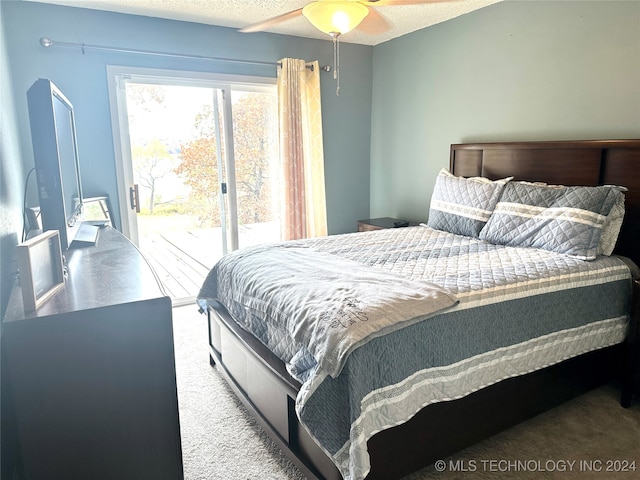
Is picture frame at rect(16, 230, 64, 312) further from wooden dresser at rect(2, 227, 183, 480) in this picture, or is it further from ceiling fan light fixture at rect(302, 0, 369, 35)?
ceiling fan light fixture at rect(302, 0, 369, 35)

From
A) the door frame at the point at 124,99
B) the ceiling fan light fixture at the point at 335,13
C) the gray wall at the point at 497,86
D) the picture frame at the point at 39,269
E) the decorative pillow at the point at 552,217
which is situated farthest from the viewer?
the door frame at the point at 124,99

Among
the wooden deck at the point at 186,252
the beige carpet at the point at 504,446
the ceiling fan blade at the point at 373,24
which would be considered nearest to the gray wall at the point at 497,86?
the ceiling fan blade at the point at 373,24

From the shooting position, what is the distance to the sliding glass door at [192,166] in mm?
3711

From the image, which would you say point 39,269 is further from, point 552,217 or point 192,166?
point 192,166

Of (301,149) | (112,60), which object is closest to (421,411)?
(301,149)

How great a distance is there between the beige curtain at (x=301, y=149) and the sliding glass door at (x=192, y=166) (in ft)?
0.68

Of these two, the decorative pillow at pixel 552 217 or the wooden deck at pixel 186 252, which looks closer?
the decorative pillow at pixel 552 217

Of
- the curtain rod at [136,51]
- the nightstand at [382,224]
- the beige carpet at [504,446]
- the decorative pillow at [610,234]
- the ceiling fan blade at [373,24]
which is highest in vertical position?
the ceiling fan blade at [373,24]

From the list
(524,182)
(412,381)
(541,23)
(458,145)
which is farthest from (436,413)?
(541,23)

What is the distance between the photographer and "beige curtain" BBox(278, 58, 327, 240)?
414 cm

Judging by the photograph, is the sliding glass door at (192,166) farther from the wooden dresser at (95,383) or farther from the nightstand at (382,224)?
the wooden dresser at (95,383)

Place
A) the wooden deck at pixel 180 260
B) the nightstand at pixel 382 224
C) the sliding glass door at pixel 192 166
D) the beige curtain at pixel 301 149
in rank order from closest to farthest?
the sliding glass door at pixel 192 166 → the wooden deck at pixel 180 260 → the beige curtain at pixel 301 149 → the nightstand at pixel 382 224

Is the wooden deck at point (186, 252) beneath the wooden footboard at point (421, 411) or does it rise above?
above

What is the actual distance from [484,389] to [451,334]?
0.37 m
